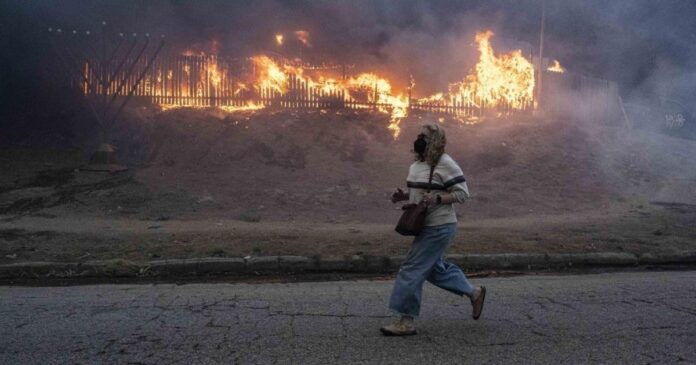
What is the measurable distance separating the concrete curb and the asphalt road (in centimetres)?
62

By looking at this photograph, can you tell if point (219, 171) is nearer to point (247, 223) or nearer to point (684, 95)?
point (247, 223)

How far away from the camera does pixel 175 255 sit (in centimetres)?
725

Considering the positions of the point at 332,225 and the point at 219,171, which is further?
the point at 219,171

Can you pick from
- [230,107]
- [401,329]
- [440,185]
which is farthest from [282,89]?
[401,329]

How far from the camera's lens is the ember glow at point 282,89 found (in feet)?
52.7

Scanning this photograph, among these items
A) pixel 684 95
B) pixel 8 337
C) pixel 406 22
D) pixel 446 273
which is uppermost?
pixel 406 22

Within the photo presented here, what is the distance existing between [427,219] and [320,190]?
728 cm

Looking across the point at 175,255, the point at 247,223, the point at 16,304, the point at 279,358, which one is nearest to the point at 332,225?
the point at 247,223

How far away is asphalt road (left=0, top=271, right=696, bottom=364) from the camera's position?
3.96 meters

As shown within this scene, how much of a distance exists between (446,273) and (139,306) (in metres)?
2.79

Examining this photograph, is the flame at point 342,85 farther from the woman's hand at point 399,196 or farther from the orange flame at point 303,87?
the woman's hand at point 399,196

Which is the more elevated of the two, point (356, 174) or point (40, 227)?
point (356, 174)

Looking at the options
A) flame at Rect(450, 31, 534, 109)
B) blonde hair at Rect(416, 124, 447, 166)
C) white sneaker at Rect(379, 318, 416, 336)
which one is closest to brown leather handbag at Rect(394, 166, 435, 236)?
blonde hair at Rect(416, 124, 447, 166)

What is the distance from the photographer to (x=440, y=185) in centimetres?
438
